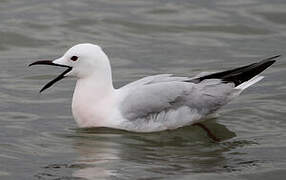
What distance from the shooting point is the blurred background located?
A: 27.1ft

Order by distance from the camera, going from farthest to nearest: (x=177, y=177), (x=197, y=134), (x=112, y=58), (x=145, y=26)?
(x=145, y=26)
(x=112, y=58)
(x=197, y=134)
(x=177, y=177)

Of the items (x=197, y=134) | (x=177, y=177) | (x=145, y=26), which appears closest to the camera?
(x=177, y=177)

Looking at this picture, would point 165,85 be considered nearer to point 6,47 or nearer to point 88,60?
point 88,60

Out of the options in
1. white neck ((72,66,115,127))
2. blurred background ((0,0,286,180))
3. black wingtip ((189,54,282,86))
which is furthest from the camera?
black wingtip ((189,54,282,86))

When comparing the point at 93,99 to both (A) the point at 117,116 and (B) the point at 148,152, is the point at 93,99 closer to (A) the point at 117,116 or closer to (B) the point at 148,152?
(A) the point at 117,116

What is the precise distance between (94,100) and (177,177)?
1906 millimetres

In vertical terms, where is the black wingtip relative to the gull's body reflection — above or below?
above

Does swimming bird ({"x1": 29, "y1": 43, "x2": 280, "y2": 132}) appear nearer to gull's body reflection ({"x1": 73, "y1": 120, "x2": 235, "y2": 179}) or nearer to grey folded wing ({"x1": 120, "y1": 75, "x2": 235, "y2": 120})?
grey folded wing ({"x1": 120, "y1": 75, "x2": 235, "y2": 120})

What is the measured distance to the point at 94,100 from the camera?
9.43m

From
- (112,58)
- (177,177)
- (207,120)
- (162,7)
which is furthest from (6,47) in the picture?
(177,177)

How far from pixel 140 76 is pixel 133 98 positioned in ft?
7.44

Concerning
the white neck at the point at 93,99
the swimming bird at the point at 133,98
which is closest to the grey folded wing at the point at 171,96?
the swimming bird at the point at 133,98

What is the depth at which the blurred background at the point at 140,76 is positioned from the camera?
27.1 feet

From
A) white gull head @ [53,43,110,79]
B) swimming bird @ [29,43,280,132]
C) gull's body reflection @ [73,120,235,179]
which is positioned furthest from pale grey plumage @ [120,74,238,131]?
white gull head @ [53,43,110,79]
